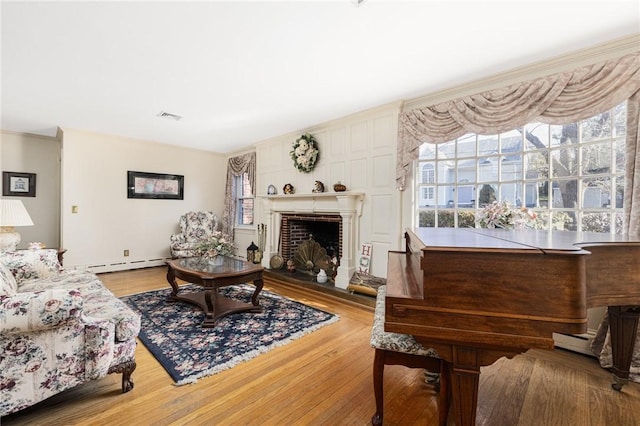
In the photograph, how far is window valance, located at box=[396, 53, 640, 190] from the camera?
→ 2.06 metres

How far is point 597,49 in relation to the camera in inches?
85.2

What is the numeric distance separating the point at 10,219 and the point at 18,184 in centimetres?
234

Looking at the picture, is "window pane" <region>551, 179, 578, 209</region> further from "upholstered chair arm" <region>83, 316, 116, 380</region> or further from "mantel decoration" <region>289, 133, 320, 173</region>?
"upholstered chair arm" <region>83, 316, 116, 380</region>

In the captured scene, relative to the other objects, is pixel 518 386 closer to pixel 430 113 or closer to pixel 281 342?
pixel 281 342

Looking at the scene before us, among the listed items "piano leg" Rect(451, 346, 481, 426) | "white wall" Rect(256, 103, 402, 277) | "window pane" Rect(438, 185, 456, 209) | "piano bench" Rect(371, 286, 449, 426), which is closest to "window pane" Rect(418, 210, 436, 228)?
"window pane" Rect(438, 185, 456, 209)

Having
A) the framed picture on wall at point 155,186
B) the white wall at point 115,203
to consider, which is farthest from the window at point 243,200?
the framed picture on wall at point 155,186

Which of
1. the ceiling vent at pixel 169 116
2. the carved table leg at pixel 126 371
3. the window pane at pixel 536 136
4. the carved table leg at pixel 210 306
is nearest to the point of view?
Result: the carved table leg at pixel 126 371

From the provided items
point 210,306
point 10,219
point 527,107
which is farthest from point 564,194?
point 10,219

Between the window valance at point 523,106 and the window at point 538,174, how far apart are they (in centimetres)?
22

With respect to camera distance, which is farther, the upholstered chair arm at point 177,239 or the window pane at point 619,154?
the upholstered chair arm at point 177,239

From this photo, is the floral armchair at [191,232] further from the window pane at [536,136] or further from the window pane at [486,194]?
the window pane at [536,136]

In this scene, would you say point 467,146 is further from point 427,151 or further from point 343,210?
point 343,210

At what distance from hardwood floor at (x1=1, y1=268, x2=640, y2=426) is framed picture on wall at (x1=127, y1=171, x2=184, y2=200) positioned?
3.88 metres

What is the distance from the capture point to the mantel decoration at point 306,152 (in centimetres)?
422
